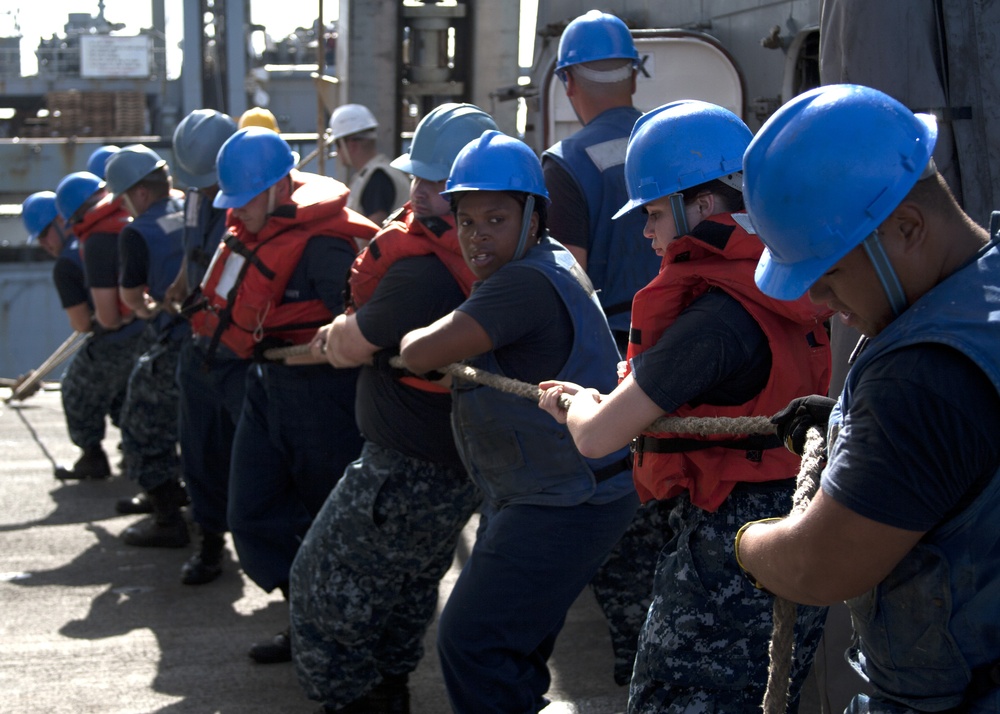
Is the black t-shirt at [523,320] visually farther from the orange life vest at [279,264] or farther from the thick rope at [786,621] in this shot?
the orange life vest at [279,264]

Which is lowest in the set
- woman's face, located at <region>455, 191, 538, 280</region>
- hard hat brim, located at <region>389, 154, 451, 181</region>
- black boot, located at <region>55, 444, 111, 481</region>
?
black boot, located at <region>55, 444, 111, 481</region>

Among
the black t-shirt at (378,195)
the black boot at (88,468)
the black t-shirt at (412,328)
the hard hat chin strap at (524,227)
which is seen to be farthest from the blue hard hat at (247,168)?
the black boot at (88,468)

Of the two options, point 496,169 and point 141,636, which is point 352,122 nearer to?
point 141,636

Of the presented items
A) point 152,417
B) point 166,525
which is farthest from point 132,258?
point 166,525

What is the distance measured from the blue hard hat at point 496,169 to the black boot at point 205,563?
3.37m

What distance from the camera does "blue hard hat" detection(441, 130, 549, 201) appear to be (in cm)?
335

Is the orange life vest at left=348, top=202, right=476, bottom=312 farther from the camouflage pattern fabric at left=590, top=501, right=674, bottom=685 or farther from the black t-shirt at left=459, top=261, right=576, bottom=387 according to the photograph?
the camouflage pattern fabric at left=590, top=501, right=674, bottom=685

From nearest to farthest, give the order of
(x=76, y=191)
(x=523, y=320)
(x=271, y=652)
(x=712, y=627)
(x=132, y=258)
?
(x=712, y=627), (x=523, y=320), (x=271, y=652), (x=132, y=258), (x=76, y=191)

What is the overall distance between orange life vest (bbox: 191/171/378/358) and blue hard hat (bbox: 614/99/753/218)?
7.16 ft

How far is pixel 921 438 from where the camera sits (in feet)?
5.23

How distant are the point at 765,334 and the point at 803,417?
15.2 inches

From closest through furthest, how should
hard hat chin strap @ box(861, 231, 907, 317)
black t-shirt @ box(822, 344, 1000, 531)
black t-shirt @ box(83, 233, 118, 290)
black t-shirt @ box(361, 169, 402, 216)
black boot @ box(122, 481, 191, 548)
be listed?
black t-shirt @ box(822, 344, 1000, 531) → hard hat chin strap @ box(861, 231, 907, 317) → black boot @ box(122, 481, 191, 548) → black t-shirt @ box(83, 233, 118, 290) → black t-shirt @ box(361, 169, 402, 216)

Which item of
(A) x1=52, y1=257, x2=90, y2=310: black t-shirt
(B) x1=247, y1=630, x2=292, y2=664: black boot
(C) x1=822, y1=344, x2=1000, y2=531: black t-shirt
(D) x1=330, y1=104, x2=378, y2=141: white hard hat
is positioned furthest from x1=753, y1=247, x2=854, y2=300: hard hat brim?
(A) x1=52, y1=257, x2=90, y2=310: black t-shirt

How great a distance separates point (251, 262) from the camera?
4809 mm
